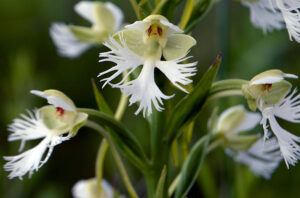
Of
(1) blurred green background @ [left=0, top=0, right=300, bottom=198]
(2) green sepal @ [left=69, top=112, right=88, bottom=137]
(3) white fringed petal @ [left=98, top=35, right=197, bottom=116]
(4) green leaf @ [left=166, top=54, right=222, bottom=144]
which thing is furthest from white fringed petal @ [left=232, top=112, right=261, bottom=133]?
(2) green sepal @ [left=69, top=112, right=88, bottom=137]

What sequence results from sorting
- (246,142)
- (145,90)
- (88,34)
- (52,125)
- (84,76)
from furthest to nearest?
(84,76) → (88,34) → (246,142) → (52,125) → (145,90)

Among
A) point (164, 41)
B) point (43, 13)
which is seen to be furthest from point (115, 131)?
point (43, 13)

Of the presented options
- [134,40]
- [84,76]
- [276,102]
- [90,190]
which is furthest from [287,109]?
[84,76]

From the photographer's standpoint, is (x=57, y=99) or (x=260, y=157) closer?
(x=57, y=99)

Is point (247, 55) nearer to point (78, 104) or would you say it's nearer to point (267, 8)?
point (267, 8)

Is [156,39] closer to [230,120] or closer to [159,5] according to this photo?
[159,5]
